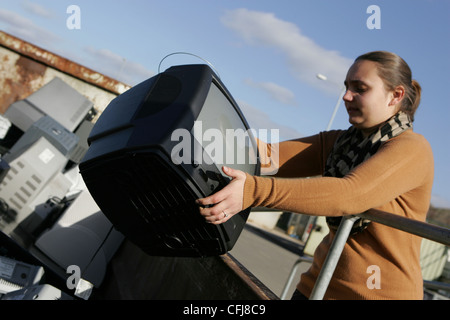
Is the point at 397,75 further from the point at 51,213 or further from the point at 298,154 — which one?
the point at 51,213

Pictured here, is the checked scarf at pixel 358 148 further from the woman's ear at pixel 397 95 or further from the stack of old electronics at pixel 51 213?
the stack of old electronics at pixel 51 213

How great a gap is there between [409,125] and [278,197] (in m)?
0.58

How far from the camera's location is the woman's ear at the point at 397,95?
5.24 ft

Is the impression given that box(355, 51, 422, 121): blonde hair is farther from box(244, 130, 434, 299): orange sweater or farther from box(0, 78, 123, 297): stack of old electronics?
box(0, 78, 123, 297): stack of old electronics

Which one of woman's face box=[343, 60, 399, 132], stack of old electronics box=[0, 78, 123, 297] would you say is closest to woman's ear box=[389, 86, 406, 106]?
woman's face box=[343, 60, 399, 132]

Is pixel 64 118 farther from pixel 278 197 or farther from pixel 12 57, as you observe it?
pixel 278 197

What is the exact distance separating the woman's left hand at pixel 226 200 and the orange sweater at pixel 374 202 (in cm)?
2

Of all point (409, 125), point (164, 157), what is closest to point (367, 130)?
point (409, 125)

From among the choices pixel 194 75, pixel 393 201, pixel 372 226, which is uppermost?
pixel 194 75

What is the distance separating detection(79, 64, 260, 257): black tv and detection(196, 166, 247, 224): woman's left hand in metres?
0.07

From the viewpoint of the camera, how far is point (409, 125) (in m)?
1.56

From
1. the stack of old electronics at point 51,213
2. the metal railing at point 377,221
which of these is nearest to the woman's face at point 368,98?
the metal railing at point 377,221

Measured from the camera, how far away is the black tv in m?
1.39
